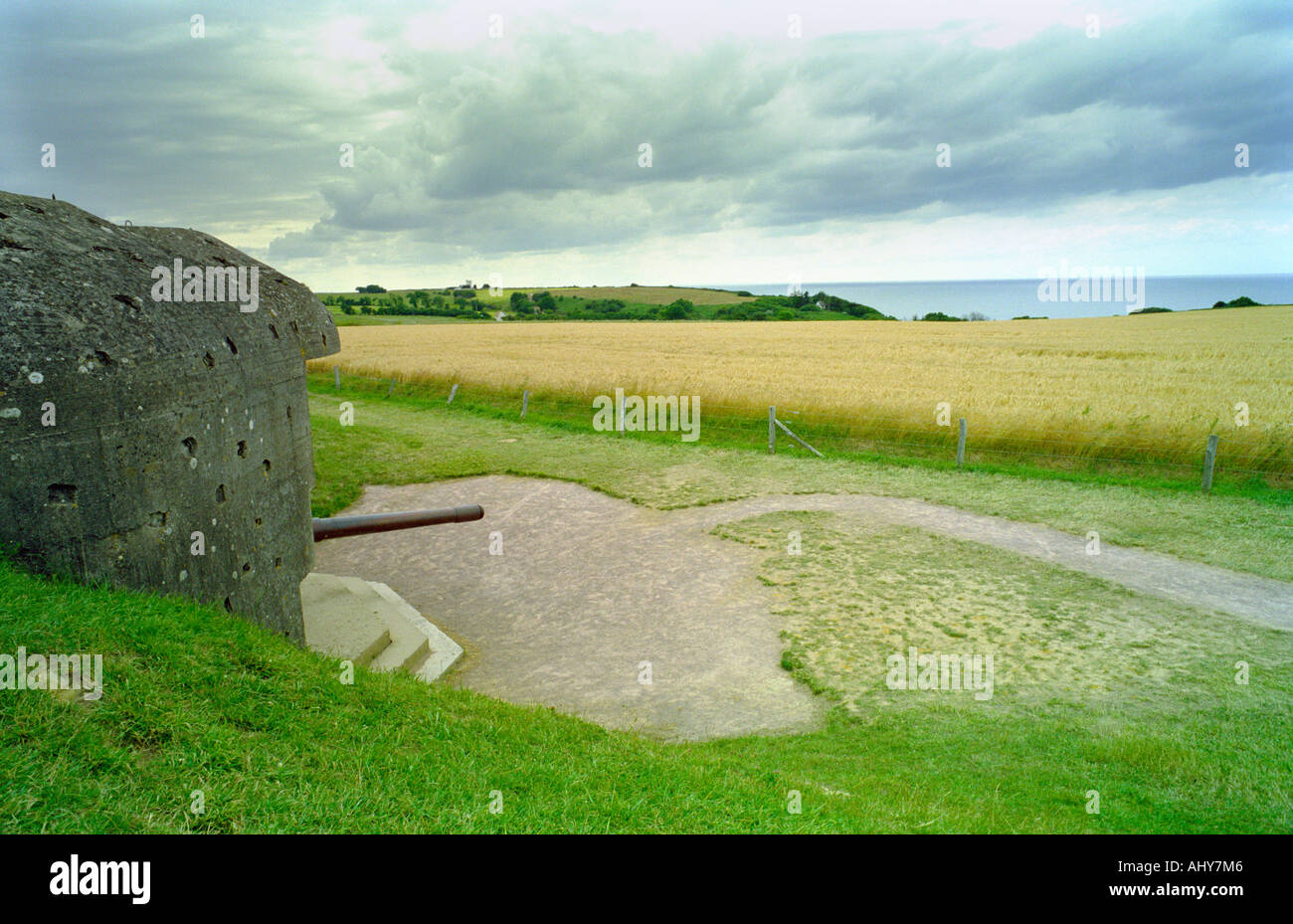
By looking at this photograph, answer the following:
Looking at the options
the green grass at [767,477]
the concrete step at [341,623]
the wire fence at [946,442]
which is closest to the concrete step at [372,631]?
the concrete step at [341,623]

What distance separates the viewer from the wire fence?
15578 millimetres

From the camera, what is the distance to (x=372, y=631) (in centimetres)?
881

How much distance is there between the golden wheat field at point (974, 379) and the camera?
1741 cm

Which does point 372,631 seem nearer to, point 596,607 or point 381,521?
point 381,521

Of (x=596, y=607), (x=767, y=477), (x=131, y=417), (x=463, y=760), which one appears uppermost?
(x=131, y=417)

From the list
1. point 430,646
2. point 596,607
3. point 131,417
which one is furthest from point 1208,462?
point 131,417

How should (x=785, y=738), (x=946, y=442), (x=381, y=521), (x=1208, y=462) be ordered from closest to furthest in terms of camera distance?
(x=785, y=738) < (x=381, y=521) < (x=1208, y=462) < (x=946, y=442)

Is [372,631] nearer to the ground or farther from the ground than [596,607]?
farther from the ground

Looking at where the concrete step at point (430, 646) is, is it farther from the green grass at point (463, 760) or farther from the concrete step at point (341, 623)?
the green grass at point (463, 760)

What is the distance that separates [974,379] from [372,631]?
2268 cm

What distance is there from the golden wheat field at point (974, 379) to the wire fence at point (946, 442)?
5cm

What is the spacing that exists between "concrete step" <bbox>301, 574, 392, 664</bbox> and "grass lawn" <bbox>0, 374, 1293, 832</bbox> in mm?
2499

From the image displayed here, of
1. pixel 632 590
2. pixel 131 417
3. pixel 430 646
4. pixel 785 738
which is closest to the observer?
pixel 131 417

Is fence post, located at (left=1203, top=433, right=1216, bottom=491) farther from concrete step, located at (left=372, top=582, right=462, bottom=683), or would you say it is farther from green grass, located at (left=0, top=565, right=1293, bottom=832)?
concrete step, located at (left=372, top=582, right=462, bottom=683)
